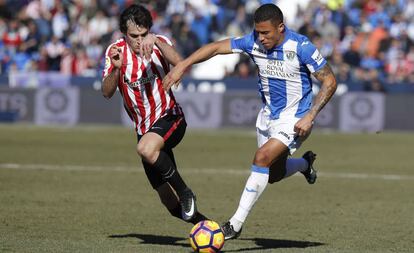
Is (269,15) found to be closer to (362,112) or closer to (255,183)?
(255,183)

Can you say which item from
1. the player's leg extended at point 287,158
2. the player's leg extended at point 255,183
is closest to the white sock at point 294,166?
the player's leg extended at point 287,158

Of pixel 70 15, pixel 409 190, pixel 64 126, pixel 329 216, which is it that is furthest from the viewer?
pixel 70 15

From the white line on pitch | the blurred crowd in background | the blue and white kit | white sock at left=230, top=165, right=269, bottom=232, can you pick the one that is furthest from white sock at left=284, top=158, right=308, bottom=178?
the blurred crowd in background

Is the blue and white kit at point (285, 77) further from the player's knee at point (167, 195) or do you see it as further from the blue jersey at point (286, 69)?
the player's knee at point (167, 195)

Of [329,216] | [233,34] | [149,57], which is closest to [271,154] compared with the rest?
[149,57]

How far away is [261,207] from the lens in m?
12.4

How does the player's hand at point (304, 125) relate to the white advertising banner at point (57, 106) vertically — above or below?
above

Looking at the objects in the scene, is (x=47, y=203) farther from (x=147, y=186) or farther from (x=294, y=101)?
(x=294, y=101)

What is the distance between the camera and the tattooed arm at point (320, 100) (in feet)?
28.5

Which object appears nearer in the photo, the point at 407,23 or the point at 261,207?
the point at 261,207

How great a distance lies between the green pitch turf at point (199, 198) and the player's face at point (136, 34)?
1867 mm

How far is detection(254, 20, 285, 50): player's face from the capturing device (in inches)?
342

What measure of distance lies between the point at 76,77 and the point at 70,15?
518 centimetres

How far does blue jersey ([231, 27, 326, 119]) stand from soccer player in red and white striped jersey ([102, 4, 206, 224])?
29.0 inches
